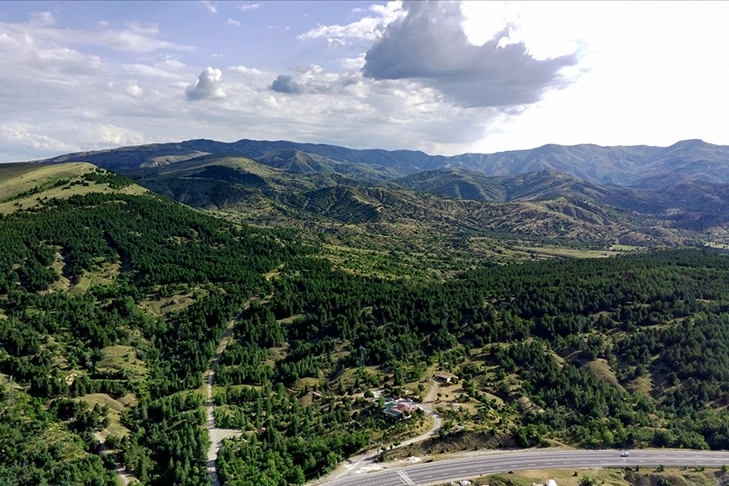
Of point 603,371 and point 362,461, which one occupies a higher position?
point 603,371

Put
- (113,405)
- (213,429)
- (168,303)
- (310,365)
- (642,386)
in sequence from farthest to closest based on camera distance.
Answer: (168,303) < (310,365) < (642,386) < (113,405) < (213,429)

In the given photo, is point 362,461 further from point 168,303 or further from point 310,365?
point 168,303

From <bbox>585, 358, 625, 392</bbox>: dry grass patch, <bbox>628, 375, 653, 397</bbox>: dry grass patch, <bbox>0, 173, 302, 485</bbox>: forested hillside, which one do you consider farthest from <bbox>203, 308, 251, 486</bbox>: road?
<bbox>628, 375, 653, 397</bbox>: dry grass patch

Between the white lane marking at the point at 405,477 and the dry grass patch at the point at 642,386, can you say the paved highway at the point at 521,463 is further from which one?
the dry grass patch at the point at 642,386

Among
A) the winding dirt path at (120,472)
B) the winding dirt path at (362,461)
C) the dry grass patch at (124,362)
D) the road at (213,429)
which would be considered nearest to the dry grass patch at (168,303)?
the road at (213,429)

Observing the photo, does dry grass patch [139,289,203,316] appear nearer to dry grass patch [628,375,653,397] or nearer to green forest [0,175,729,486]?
green forest [0,175,729,486]

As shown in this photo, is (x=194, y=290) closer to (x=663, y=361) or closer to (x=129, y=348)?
(x=129, y=348)

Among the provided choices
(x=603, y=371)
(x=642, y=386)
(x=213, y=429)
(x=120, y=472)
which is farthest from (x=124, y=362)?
A: (x=642, y=386)
